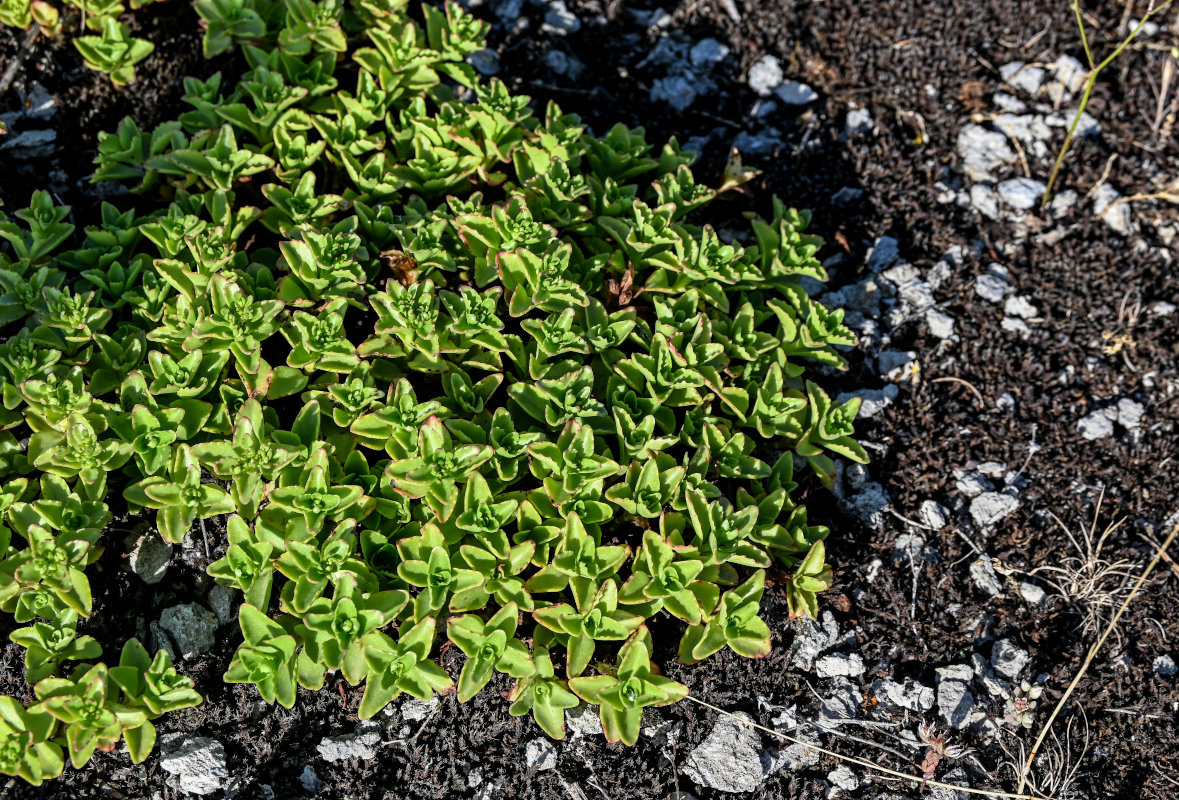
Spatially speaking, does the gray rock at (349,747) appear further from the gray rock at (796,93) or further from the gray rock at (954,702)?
the gray rock at (796,93)

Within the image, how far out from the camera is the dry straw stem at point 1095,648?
323 centimetres

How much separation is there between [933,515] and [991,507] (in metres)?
0.26

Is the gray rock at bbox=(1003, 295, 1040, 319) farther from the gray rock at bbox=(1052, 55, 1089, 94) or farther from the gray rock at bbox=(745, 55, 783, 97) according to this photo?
the gray rock at bbox=(745, 55, 783, 97)

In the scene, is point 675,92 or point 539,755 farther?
point 675,92

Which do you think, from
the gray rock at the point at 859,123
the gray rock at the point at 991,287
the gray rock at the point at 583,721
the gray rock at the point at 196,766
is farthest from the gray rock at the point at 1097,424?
the gray rock at the point at 196,766

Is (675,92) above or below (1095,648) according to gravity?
above

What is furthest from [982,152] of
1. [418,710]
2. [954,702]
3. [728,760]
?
[418,710]

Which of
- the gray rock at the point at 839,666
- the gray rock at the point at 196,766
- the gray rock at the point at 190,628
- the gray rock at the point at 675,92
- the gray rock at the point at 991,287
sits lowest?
the gray rock at the point at 196,766

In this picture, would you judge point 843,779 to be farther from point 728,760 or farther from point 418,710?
point 418,710

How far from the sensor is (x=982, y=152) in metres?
4.77

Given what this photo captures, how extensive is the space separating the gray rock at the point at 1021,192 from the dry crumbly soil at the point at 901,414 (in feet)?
0.23

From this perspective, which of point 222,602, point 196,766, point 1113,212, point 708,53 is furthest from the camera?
point 708,53

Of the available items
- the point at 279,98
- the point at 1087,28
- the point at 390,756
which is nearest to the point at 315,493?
the point at 390,756

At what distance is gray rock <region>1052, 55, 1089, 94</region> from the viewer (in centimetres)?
498
